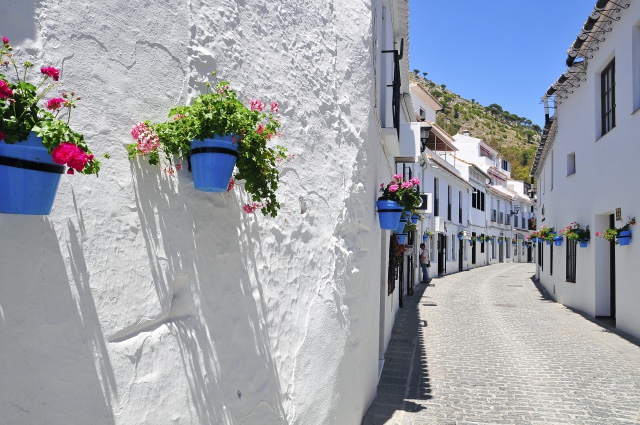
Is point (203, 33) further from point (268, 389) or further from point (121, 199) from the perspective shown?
point (268, 389)

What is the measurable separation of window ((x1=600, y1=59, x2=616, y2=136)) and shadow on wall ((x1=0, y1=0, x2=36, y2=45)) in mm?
12297

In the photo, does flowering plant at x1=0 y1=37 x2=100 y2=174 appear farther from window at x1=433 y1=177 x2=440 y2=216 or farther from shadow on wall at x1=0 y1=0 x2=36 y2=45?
window at x1=433 y1=177 x2=440 y2=216

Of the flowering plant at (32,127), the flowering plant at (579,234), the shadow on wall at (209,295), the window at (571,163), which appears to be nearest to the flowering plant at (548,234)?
the window at (571,163)

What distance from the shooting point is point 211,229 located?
3.09m

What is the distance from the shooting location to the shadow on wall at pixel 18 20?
7.14ft

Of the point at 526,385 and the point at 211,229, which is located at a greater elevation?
the point at 211,229

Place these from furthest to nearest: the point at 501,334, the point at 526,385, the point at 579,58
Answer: the point at 579,58
the point at 501,334
the point at 526,385

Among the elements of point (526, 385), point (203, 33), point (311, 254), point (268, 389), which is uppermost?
point (203, 33)

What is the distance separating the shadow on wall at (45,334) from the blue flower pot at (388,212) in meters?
4.57

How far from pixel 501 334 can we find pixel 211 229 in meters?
9.24

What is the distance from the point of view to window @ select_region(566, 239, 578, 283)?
15102mm

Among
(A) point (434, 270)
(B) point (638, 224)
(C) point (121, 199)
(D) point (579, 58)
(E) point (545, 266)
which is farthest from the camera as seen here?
(A) point (434, 270)

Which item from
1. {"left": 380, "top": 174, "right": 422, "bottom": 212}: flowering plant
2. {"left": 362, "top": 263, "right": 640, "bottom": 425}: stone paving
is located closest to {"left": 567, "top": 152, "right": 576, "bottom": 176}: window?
{"left": 362, "top": 263, "right": 640, "bottom": 425}: stone paving

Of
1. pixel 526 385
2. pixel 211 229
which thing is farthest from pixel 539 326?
pixel 211 229
